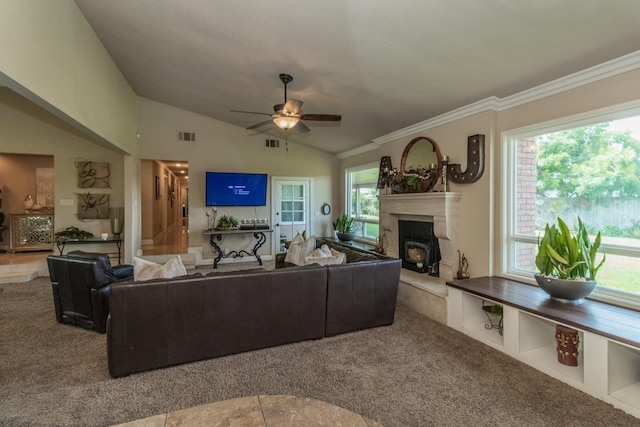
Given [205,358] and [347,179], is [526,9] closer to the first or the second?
[205,358]

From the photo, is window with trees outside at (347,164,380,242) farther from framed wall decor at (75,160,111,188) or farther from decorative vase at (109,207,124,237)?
framed wall decor at (75,160,111,188)

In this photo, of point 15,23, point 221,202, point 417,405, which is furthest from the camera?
point 221,202

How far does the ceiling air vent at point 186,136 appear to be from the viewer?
6.59 meters

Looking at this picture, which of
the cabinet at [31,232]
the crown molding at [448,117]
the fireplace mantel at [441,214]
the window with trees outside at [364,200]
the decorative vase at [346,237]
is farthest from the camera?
the decorative vase at [346,237]

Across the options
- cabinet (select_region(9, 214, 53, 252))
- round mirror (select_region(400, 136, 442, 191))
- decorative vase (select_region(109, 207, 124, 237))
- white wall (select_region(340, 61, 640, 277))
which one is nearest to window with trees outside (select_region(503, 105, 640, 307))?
white wall (select_region(340, 61, 640, 277))

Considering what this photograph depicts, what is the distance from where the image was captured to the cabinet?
6.13 m

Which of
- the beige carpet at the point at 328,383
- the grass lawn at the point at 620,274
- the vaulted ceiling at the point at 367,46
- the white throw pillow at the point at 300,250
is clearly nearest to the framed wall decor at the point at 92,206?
the vaulted ceiling at the point at 367,46

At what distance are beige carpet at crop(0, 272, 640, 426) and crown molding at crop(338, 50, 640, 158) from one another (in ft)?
8.77

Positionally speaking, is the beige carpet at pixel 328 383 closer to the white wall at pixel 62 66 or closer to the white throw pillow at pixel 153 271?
the white throw pillow at pixel 153 271

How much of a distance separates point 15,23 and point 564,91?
484 cm

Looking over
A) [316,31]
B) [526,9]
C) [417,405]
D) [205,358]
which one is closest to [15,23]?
[316,31]

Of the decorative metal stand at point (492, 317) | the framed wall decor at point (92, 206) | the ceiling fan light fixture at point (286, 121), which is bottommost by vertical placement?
the decorative metal stand at point (492, 317)

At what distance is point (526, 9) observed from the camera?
2203 mm

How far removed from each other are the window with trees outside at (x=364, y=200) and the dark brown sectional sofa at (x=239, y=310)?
10.5ft
